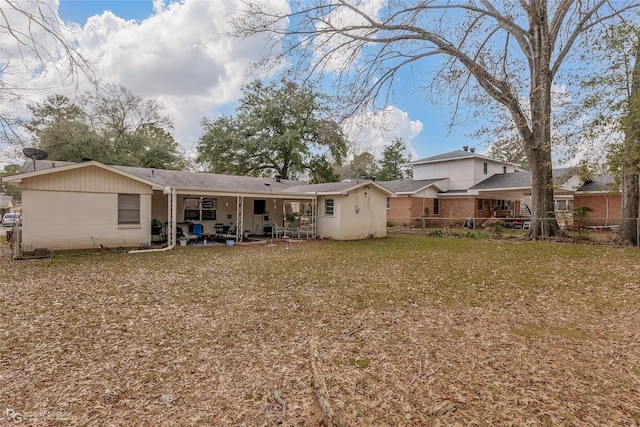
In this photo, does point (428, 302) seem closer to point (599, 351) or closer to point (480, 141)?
point (599, 351)

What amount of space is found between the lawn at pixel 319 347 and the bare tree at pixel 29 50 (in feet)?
10.9

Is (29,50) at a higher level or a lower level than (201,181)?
higher

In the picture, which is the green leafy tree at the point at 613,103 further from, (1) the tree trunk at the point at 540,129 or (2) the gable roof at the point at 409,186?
(2) the gable roof at the point at 409,186

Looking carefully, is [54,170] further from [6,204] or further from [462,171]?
[6,204]

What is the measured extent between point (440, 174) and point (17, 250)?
2653 centimetres

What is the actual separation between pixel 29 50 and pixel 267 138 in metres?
23.9

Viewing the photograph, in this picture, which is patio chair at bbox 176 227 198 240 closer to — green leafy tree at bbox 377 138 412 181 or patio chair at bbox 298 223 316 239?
patio chair at bbox 298 223 316 239

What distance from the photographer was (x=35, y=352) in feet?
12.4

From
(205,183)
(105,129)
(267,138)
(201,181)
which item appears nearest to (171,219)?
(205,183)

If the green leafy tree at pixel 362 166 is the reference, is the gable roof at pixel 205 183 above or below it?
below

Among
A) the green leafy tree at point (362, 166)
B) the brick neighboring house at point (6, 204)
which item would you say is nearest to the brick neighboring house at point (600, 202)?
the green leafy tree at point (362, 166)

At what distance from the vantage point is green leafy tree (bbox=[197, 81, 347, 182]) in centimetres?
2750

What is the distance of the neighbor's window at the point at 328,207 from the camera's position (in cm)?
1571

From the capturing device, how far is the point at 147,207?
12227 millimetres
